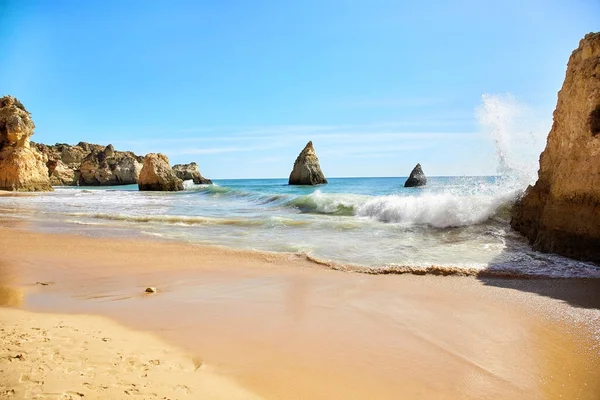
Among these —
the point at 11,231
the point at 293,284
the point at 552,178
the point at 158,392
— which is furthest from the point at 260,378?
the point at 11,231

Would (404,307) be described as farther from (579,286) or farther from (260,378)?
(579,286)

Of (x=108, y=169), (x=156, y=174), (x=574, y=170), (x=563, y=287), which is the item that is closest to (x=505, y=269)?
(x=563, y=287)

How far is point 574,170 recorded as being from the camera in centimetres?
650

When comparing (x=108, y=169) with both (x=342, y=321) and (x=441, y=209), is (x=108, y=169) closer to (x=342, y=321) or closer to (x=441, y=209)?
(x=441, y=209)

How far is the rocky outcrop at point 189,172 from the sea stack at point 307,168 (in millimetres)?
18538

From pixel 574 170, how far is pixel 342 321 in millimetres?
5385

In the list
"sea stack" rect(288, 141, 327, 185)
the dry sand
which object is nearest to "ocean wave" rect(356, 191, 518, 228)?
the dry sand

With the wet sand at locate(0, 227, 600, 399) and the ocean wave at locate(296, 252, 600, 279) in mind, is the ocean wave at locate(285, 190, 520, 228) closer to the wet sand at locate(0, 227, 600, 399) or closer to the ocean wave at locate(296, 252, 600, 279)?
the ocean wave at locate(296, 252, 600, 279)

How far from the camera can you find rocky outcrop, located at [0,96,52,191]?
27.6 m

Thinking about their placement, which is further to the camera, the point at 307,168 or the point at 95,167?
the point at 95,167

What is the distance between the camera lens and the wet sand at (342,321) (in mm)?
2625

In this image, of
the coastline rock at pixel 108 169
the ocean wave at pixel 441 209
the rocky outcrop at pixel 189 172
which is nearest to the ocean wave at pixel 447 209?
the ocean wave at pixel 441 209

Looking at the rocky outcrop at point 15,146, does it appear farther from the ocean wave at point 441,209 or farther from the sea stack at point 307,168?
the ocean wave at point 441,209

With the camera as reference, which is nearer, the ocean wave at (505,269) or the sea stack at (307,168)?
the ocean wave at (505,269)
